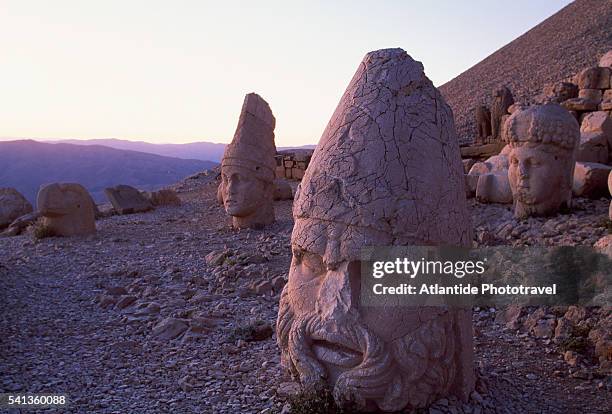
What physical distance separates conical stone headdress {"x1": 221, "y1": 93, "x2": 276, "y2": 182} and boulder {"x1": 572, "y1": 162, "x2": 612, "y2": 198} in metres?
4.99

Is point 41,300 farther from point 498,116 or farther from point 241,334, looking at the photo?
point 498,116

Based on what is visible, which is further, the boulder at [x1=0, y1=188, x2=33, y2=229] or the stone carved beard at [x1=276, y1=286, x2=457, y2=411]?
the boulder at [x1=0, y1=188, x2=33, y2=229]

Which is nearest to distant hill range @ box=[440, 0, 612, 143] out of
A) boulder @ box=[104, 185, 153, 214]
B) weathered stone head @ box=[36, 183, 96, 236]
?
boulder @ box=[104, 185, 153, 214]

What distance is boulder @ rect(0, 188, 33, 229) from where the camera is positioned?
1306 centimetres

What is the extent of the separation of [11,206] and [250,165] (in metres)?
6.69

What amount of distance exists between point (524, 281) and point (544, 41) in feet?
102

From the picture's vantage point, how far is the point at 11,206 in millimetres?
13289

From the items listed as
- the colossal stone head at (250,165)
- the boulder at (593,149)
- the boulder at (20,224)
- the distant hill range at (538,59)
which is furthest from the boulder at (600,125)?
the boulder at (20,224)

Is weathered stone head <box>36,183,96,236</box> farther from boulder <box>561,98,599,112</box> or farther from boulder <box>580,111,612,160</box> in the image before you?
boulder <box>561,98,599,112</box>

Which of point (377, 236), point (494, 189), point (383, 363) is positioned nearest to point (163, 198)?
point (494, 189)

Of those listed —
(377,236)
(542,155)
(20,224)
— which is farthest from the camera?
(20,224)

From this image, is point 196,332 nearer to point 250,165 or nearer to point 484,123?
point 250,165

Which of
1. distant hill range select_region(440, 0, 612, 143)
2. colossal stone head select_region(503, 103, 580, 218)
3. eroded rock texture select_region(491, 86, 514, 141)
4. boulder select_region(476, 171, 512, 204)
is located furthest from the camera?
distant hill range select_region(440, 0, 612, 143)

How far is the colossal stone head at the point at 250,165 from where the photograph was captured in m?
9.85
